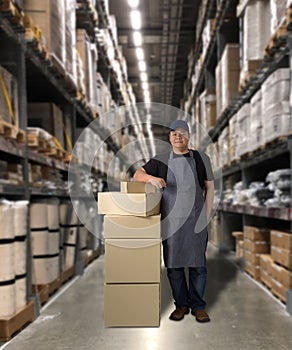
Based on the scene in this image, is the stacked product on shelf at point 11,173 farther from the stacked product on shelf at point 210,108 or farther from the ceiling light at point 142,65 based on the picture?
the ceiling light at point 142,65

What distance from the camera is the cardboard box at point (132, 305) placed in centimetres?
111

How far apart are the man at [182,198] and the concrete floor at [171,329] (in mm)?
690

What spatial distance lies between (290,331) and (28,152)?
7.49 feet

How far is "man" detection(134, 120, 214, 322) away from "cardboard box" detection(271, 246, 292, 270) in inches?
99.4

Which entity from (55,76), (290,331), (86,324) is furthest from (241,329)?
(55,76)

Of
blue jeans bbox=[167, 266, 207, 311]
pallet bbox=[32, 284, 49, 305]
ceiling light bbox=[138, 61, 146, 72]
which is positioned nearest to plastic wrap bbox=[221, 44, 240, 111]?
pallet bbox=[32, 284, 49, 305]

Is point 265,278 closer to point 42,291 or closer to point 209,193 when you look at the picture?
point 42,291

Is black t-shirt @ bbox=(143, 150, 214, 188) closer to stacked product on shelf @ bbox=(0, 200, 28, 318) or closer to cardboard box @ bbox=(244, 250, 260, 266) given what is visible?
stacked product on shelf @ bbox=(0, 200, 28, 318)

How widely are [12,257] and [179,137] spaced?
212 centimetres

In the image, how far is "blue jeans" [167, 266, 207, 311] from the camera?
1.23 meters

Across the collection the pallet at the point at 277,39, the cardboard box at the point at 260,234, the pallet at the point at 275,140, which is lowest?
the cardboard box at the point at 260,234

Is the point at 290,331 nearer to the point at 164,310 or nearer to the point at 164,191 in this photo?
the point at 164,310

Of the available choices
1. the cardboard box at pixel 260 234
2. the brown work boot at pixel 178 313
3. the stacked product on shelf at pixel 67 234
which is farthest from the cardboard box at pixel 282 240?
the brown work boot at pixel 178 313

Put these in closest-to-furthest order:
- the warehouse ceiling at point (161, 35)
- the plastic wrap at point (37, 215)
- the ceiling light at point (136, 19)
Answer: the plastic wrap at point (37, 215) → the ceiling light at point (136, 19) → the warehouse ceiling at point (161, 35)
